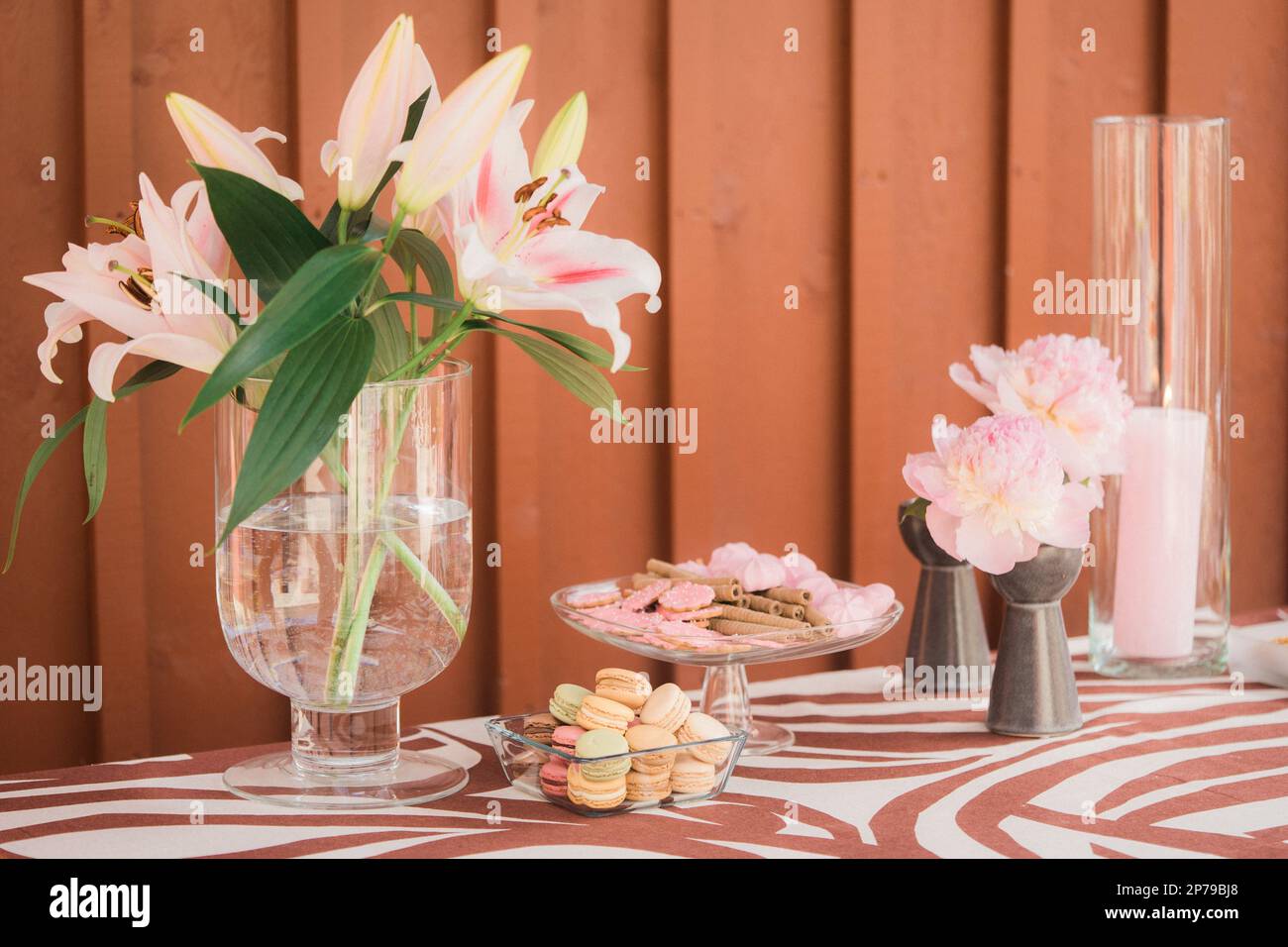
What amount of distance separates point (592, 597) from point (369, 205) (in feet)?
1.31

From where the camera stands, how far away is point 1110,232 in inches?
53.6

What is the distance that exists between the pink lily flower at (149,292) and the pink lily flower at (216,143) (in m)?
0.04

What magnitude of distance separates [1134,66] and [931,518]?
1.22 meters

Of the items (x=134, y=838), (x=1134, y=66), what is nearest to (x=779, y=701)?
(x=134, y=838)

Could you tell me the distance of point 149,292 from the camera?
92cm

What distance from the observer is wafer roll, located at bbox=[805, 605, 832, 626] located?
113cm

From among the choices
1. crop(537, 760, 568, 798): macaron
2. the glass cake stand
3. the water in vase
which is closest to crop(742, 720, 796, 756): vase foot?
the glass cake stand

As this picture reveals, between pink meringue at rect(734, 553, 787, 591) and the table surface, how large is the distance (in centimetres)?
14

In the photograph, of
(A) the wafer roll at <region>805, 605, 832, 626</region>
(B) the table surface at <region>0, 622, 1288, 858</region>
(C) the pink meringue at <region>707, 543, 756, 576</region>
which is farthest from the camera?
(C) the pink meringue at <region>707, 543, 756, 576</region>

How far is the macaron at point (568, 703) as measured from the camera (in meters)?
1.03

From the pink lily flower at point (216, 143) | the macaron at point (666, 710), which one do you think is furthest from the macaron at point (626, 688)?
the pink lily flower at point (216, 143)

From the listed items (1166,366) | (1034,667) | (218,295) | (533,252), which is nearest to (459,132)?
(533,252)

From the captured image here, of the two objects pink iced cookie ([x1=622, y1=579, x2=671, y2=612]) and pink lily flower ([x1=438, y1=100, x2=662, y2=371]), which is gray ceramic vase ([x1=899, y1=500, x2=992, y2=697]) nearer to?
pink iced cookie ([x1=622, y1=579, x2=671, y2=612])

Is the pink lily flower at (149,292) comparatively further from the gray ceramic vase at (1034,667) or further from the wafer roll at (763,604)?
the gray ceramic vase at (1034,667)
